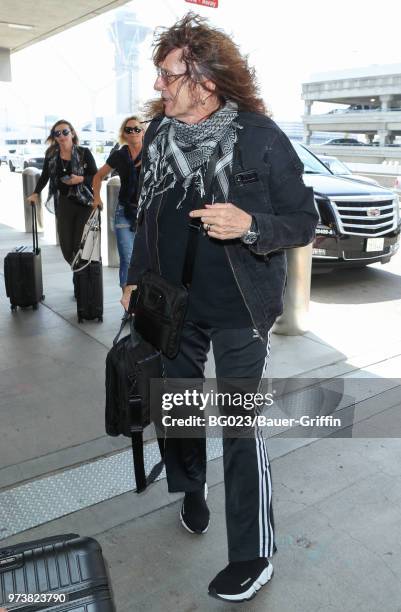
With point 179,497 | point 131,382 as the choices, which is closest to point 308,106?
point 179,497

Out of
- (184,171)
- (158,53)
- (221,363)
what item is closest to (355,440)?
(221,363)

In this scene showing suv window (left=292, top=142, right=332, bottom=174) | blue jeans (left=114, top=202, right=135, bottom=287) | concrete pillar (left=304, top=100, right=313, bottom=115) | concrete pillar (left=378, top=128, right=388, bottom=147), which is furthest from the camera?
concrete pillar (left=304, top=100, right=313, bottom=115)

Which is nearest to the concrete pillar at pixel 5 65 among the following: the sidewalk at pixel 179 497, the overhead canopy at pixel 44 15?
the overhead canopy at pixel 44 15

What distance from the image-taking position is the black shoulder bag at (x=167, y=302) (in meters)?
1.92

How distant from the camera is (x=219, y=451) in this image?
315 cm

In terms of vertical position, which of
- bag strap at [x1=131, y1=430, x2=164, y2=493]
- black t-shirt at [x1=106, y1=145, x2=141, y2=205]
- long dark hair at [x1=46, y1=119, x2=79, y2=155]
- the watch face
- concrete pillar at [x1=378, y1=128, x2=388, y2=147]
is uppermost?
concrete pillar at [x1=378, y1=128, x2=388, y2=147]

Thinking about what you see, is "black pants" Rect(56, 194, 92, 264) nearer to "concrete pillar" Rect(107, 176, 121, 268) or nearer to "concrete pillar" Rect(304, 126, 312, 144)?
"concrete pillar" Rect(107, 176, 121, 268)

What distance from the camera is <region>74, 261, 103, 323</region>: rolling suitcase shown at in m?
5.00

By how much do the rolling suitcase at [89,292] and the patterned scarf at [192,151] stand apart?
2988 mm

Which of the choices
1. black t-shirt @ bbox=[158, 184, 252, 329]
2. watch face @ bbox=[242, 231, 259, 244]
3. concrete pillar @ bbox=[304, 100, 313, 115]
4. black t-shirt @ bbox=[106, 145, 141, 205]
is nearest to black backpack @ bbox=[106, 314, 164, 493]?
black t-shirt @ bbox=[158, 184, 252, 329]

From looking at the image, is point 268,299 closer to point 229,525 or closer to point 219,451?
point 229,525

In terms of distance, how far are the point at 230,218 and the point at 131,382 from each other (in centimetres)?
79

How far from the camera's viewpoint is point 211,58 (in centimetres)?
189

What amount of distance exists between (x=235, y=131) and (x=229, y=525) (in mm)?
1442
